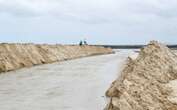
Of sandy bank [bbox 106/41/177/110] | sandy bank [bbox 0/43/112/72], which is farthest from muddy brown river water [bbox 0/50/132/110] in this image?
sandy bank [bbox 0/43/112/72]

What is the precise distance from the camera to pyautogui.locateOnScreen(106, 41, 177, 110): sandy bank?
12.4 meters

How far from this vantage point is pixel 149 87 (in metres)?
13.5

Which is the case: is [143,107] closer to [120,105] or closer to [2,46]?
[120,105]

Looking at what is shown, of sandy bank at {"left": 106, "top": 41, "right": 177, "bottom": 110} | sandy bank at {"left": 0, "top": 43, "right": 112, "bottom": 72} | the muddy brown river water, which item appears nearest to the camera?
sandy bank at {"left": 106, "top": 41, "right": 177, "bottom": 110}

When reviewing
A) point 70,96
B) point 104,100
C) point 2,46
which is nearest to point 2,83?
point 70,96

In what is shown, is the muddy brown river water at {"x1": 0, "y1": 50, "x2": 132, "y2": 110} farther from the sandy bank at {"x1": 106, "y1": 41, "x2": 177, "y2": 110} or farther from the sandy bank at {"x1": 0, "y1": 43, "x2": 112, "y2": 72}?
the sandy bank at {"x1": 0, "y1": 43, "x2": 112, "y2": 72}

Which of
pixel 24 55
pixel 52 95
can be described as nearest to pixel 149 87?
pixel 52 95

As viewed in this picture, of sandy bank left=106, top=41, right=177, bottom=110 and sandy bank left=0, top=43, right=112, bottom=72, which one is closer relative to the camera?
sandy bank left=106, top=41, right=177, bottom=110

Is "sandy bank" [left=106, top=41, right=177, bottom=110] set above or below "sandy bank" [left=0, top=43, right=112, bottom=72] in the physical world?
above

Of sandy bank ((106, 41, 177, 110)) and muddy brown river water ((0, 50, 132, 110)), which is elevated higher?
sandy bank ((106, 41, 177, 110))

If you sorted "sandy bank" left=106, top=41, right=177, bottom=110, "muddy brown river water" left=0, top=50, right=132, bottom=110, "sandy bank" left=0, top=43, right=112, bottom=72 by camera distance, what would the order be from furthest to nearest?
"sandy bank" left=0, top=43, right=112, bottom=72 < "muddy brown river water" left=0, top=50, right=132, bottom=110 < "sandy bank" left=106, top=41, right=177, bottom=110

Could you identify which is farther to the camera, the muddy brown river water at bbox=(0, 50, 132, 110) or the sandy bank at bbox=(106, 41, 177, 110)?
the muddy brown river water at bbox=(0, 50, 132, 110)

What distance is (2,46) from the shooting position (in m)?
44.9

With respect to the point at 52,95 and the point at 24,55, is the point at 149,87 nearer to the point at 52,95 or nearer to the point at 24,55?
the point at 52,95
